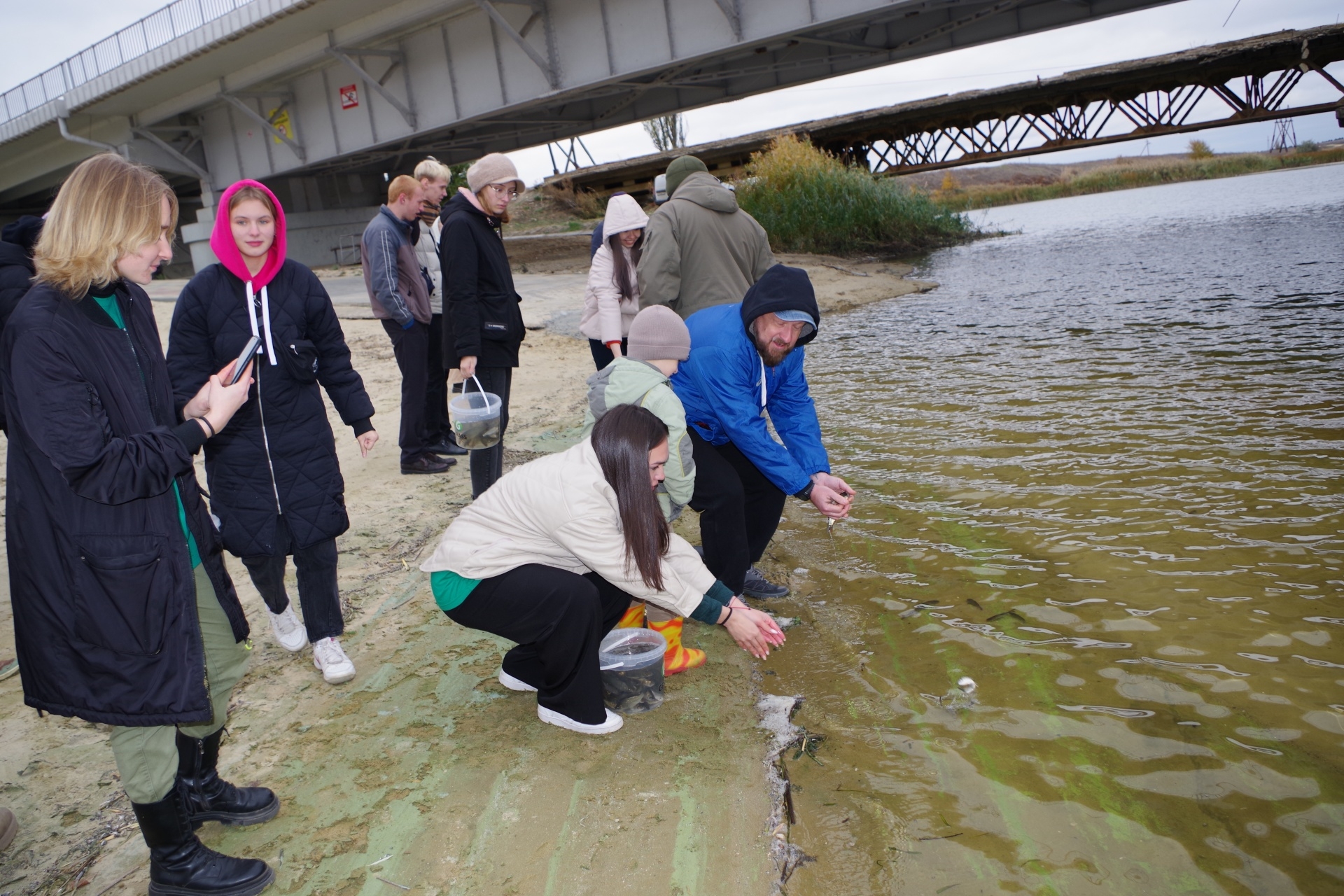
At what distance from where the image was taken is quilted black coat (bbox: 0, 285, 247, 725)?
2119 mm

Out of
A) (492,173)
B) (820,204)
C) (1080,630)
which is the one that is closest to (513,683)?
(1080,630)

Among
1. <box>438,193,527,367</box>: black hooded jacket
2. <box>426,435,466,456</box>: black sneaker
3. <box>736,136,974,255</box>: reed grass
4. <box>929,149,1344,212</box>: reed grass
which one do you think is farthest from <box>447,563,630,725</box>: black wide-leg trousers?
<box>929,149,1344,212</box>: reed grass

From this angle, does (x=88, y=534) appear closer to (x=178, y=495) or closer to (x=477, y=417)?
(x=178, y=495)

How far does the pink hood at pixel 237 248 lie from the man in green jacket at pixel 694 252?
2033mm

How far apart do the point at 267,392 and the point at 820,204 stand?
1659 cm

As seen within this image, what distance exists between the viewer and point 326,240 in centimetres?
2769

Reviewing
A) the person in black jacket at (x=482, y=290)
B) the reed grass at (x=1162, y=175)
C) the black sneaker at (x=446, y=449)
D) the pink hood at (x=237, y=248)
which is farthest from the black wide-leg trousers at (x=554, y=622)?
the reed grass at (x=1162, y=175)

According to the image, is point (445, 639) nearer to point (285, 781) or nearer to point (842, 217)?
point (285, 781)

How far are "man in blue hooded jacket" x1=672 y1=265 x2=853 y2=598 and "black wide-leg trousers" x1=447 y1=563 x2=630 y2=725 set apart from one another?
0.83m

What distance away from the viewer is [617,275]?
18.1 ft

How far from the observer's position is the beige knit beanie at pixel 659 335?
3418 mm

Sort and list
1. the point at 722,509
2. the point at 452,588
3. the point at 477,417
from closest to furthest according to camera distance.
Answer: the point at 452,588 → the point at 722,509 → the point at 477,417

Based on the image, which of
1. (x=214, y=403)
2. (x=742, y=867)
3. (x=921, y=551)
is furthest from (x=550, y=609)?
(x=921, y=551)

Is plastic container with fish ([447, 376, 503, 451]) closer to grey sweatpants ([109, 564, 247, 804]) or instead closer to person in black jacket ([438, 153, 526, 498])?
person in black jacket ([438, 153, 526, 498])
